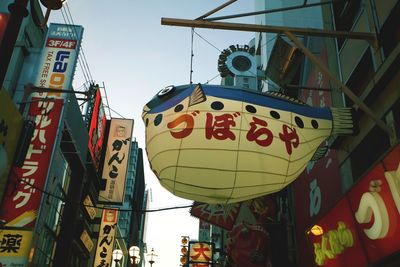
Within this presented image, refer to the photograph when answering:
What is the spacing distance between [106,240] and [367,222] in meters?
22.5

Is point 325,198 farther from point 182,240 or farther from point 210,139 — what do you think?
point 182,240

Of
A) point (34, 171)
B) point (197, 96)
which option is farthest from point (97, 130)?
point (197, 96)

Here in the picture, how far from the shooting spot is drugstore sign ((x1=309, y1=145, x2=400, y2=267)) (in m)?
5.83

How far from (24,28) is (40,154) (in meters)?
6.68

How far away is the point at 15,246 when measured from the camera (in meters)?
15.3

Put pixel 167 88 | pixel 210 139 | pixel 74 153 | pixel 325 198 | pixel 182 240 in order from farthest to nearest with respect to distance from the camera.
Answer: pixel 182 240
pixel 74 153
pixel 325 198
pixel 167 88
pixel 210 139

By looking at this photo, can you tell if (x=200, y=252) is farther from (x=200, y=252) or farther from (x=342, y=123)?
(x=342, y=123)

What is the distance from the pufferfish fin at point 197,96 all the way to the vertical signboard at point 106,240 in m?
21.2

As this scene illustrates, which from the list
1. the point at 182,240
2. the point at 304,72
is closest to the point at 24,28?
the point at 304,72

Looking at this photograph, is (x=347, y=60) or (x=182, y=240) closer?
(x=347, y=60)

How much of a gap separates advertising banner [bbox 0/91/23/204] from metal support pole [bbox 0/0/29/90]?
50 cm

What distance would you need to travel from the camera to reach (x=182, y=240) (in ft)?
138

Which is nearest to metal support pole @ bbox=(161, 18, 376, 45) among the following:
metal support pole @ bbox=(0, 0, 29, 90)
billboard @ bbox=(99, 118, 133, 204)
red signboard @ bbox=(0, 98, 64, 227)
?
metal support pole @ bbox=(0, 0, 29, 90)

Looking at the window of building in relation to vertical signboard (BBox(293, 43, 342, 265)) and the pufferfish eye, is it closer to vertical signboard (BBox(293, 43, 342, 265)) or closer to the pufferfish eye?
vertical signboard (BBox(293, 43, 342, 265))
